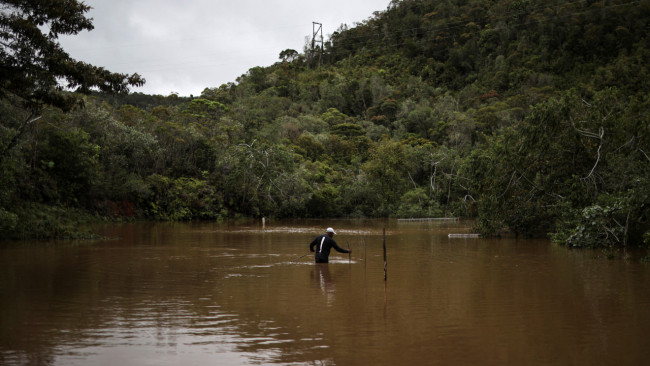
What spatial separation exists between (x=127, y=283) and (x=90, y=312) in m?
3.46

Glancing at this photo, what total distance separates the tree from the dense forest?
50 cm

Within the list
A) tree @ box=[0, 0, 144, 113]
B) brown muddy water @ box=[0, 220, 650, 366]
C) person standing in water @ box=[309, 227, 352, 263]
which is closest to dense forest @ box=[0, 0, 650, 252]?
tree @ box=[0, 0, 144, 113]

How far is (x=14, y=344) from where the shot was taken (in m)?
7.42

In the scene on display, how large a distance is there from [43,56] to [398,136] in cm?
6324

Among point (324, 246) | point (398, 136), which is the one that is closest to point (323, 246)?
point (324, 246)

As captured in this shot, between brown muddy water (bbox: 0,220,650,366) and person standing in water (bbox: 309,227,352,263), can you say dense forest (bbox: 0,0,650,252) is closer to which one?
brown muddy water (bbox: 0,220,650,366)

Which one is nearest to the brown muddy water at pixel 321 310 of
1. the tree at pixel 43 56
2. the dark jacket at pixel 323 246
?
the dark jacket at pixel 323 246

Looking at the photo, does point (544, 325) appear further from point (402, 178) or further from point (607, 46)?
point (607, 46)

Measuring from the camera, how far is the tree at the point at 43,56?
1497 cm

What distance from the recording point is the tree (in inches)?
589

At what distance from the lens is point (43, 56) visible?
1531 cm

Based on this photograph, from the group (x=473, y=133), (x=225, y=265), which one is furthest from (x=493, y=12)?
(x=225, y=265)

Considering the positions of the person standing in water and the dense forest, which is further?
the dense forest

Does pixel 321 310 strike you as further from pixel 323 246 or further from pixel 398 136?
pixel 398 136
